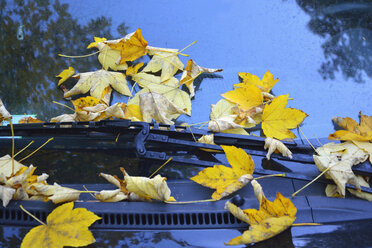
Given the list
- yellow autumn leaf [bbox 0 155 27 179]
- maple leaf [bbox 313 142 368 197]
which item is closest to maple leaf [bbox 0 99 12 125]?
yellow autumn leaf [bbox 0 155 27 179]

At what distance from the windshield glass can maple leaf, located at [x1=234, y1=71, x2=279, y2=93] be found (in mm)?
36

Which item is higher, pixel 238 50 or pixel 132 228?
pixel 238 50

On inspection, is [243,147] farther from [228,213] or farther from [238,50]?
[238,50]

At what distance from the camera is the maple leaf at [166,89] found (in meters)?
1.96

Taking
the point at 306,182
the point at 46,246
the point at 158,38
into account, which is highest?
the point at 158,38

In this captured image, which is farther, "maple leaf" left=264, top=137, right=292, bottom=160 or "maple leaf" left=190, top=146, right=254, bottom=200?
"maple leaf" left=264, top=137, right=292, bottom=160

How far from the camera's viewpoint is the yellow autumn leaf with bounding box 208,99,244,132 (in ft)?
5.89

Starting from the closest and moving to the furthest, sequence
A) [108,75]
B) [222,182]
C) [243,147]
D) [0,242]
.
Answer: [0,242] → [222,182] → [243,147] → [108,75]

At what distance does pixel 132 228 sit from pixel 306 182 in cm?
71

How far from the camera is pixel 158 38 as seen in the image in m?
2.19

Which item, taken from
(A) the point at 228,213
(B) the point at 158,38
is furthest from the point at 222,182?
(B) the point at 158,38

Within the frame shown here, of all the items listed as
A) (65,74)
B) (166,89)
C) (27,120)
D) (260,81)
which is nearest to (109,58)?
(65,74)

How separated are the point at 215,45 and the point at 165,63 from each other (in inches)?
11.8

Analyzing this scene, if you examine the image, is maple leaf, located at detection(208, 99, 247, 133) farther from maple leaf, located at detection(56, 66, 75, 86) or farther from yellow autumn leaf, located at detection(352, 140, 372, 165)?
maple leaf, located at detection(56, 66, 75, 86)
